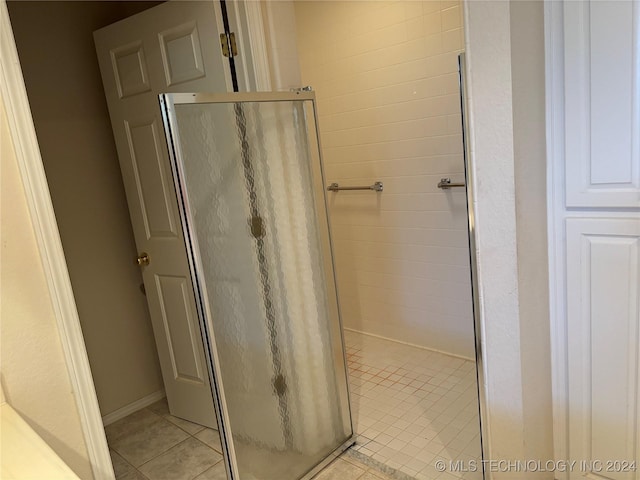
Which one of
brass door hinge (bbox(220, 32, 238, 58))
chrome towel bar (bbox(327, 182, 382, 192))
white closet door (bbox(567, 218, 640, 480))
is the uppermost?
brass door hinge (bbox(220, 32, 238, 58))

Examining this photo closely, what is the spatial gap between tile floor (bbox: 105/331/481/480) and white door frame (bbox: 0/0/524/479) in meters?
0.53

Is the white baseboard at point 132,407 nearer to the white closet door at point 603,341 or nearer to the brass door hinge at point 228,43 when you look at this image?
the brass door hinge at point 228,43

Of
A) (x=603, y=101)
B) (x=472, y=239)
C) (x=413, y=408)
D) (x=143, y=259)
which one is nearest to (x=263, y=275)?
(x=472, y=239)

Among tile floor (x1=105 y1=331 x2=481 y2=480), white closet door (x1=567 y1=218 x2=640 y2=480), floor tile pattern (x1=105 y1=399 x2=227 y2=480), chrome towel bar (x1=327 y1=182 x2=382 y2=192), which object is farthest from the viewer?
chrome towel bar (x1=327 y1=182 x2=382 y2=192)

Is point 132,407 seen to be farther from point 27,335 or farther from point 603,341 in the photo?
point 603,341

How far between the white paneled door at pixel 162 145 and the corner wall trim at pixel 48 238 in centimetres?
89

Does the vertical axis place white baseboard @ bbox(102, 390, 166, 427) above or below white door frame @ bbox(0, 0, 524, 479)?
below

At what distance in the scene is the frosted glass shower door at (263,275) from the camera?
1.57 meters

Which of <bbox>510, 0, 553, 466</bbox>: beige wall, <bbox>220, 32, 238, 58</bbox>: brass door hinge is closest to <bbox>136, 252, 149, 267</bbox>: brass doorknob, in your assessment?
<bbox>220, 32, 238, 58</bbox>: brass door hinge

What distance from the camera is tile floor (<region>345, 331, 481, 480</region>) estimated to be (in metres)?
1.99

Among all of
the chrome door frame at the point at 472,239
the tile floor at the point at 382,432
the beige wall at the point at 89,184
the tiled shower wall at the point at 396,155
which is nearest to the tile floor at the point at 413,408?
the tile floor at the point at 382,432

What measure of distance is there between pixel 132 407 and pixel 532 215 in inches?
91.0

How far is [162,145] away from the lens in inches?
86.8

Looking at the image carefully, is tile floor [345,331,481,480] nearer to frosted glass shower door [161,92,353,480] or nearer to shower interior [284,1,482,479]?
shower interior [284,1,482,479]
